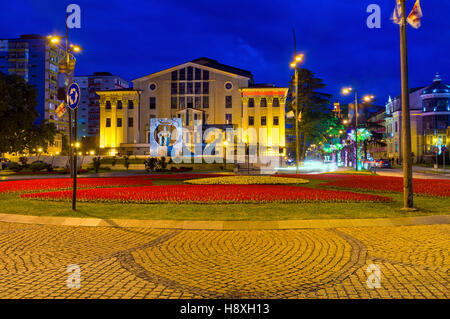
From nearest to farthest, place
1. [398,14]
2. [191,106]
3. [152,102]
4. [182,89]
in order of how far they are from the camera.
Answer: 1. [398,14]
2. [191,106]
3. [182,89]
4. [152,102]

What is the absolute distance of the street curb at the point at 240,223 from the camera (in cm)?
926

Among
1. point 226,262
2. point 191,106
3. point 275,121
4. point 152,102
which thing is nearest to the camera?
point 226,262

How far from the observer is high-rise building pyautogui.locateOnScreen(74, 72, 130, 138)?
139375mm

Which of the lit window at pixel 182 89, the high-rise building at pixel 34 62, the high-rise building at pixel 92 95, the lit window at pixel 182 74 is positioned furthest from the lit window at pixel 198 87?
the high-rise building at pixel 92 95

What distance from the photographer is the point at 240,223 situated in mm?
9430

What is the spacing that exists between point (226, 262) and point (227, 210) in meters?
5.82

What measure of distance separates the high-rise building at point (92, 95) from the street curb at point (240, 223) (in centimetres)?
13841

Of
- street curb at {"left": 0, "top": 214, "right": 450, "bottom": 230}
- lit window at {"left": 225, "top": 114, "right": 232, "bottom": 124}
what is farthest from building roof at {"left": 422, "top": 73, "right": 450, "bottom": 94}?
street curb at {"left": 0, "top": 214, "right": 450, "bottom": 230}

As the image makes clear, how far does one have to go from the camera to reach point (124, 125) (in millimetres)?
77312

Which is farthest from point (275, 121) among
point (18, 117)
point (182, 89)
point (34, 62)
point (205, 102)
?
point (34, 62)

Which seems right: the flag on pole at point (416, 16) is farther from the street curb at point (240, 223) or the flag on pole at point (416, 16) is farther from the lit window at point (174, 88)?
the lit window at point (174, 88)

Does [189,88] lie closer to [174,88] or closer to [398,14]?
[174,88]

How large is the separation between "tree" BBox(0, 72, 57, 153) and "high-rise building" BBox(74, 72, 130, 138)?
97183 mm

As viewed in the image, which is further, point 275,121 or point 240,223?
point 275,121
